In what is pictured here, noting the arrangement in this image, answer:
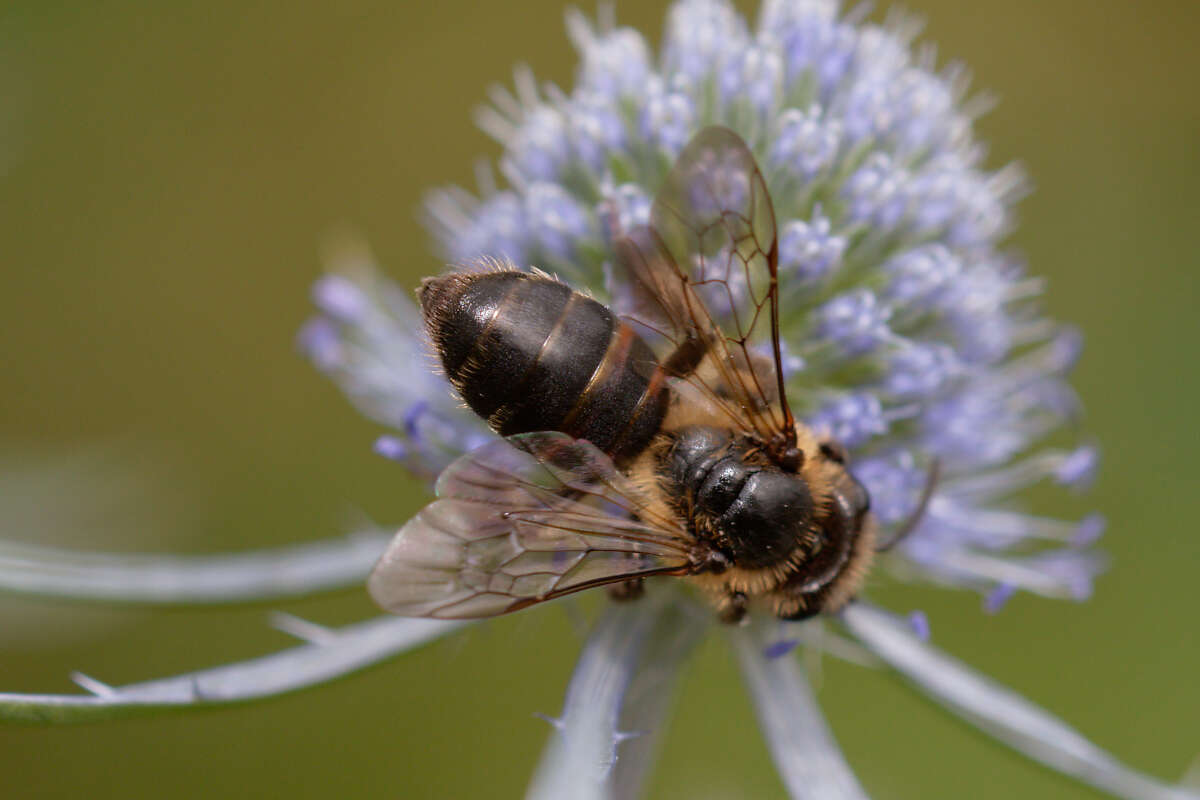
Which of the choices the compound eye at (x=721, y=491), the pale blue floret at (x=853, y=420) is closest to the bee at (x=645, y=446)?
the compound eye at (x=721, y=491)

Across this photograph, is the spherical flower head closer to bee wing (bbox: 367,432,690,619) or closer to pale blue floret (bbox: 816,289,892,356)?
pale blue floret (bbox: 816,289,892,356)

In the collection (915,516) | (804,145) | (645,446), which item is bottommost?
(915,516)

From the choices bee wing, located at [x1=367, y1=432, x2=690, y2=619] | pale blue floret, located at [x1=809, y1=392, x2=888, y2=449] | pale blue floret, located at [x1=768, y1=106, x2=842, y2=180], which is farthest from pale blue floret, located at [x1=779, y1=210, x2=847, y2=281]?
bee wing, located at [x1=367, y1=432, x2=690, y2=619]

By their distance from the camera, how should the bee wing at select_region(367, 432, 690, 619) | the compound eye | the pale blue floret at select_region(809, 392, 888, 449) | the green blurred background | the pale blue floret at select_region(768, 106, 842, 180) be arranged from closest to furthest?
the bee wing at select_region(367, 432, 690, 619), the compound eye, the pale blue floret at select_region(809, 392, 888, 449), the pale blue floret at select_region(768, 106, 842, 180), the green blurred background

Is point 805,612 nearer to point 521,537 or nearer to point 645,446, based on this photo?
point 645,446

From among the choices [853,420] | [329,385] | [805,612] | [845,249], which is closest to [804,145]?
[845,249]

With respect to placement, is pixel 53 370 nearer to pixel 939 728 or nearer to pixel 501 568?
pixel 501 568
